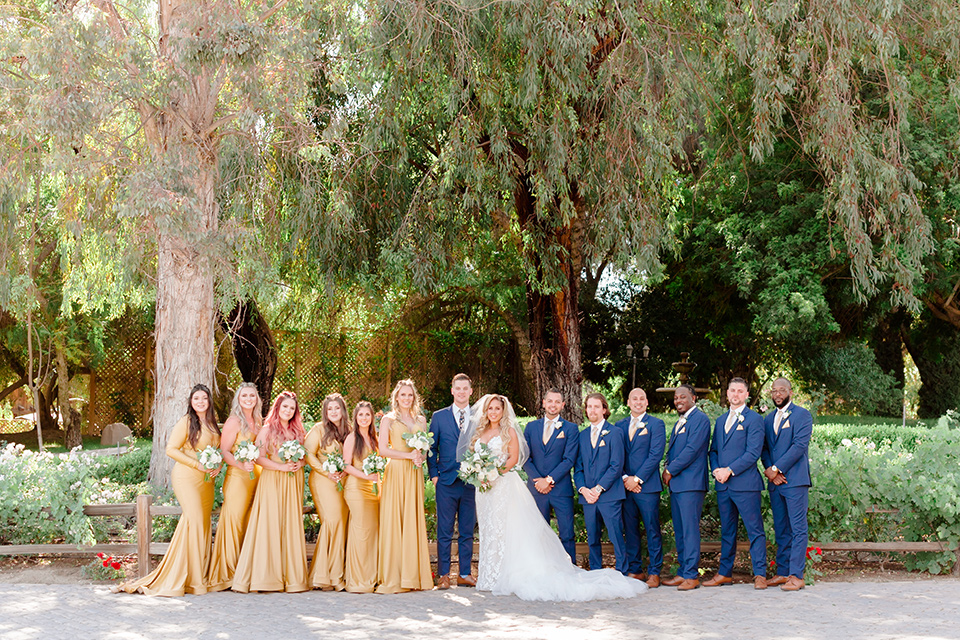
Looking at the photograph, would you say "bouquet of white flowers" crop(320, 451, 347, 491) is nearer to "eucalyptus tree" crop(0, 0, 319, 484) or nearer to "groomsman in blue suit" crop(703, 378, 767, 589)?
"eucalyptus tree" crop(0, 0, 319, 484)

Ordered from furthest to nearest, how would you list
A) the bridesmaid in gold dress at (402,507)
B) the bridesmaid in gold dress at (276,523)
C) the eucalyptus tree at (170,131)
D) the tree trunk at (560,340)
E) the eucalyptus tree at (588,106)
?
the tree trunk at (560,340)
the eucalyptus tree at (588,106)
the eucalyptus tree at (170,131)
the bridesmaid in gold dress at (402,507)
the bridesmaid in gold dress at (276,523)

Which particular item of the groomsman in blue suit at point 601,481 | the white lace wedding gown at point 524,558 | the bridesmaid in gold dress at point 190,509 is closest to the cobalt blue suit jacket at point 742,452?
the groomsman in blue suit at point 601,481

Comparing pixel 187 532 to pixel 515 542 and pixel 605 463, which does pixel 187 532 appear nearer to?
pixel 515 542

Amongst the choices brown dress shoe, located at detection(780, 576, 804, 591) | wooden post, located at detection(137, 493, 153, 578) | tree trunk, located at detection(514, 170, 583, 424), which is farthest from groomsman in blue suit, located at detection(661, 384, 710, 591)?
tree trunk, located at detection(514, 170, 583, 424)

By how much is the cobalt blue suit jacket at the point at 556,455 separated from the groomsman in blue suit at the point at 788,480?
162 centimetres

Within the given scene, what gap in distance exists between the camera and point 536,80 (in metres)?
Answer: 9.08

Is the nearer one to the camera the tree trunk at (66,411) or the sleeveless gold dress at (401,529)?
the sleeveless gold dress at (401,529)

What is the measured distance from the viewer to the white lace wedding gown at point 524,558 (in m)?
6.89

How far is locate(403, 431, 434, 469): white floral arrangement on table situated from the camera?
7.29 meters

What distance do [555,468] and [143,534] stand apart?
11.7ft

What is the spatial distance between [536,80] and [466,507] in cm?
437

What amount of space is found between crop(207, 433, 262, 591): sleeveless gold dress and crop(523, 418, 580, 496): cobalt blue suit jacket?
7.68 ft

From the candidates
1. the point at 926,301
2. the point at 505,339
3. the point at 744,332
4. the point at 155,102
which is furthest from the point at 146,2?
the point at 926,301

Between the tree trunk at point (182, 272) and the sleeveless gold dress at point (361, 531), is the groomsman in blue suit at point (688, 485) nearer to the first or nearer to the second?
the sleeveless gold dress at point (361, 531)
